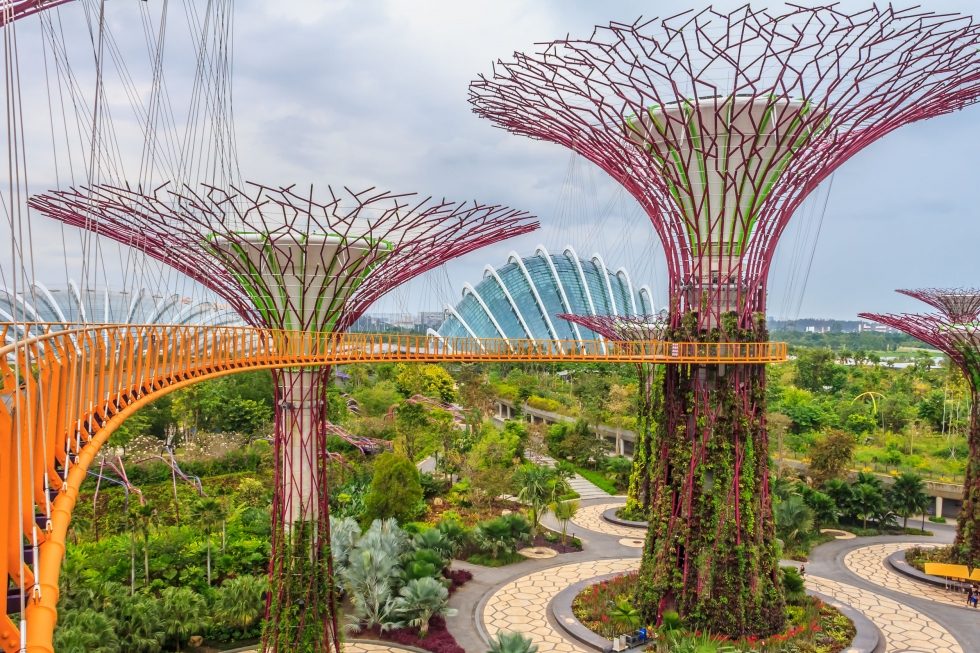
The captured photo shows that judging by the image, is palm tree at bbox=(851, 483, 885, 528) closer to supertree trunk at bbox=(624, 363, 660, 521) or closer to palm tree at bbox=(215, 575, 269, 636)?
supertree trunk at bbox=(624, 363, 660, 521)

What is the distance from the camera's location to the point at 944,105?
16.5 m

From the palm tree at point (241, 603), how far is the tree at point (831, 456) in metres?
22.9

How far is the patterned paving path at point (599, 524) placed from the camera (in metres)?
27.5

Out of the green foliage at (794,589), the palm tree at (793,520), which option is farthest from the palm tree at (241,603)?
the palm tree at (793,520)

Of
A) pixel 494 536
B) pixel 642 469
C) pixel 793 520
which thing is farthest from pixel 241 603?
pixel 793 520

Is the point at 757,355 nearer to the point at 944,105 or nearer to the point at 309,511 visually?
the point at 944,105

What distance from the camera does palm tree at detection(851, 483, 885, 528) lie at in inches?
1088

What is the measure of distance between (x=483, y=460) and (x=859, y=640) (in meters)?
17.9

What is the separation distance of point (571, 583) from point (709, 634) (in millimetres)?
5732

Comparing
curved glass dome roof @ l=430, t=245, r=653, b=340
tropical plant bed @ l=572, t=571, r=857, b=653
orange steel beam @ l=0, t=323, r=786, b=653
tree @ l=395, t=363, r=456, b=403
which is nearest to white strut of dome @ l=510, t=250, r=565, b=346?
curved glass dome roof @ l=430, t=245, r=653, b=340

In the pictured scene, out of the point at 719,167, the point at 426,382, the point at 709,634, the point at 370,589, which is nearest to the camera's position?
the point at 709,634

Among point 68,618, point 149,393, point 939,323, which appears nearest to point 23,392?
point 149,393

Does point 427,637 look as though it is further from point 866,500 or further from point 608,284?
point 608,284

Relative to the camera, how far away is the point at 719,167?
1680 centimetres
